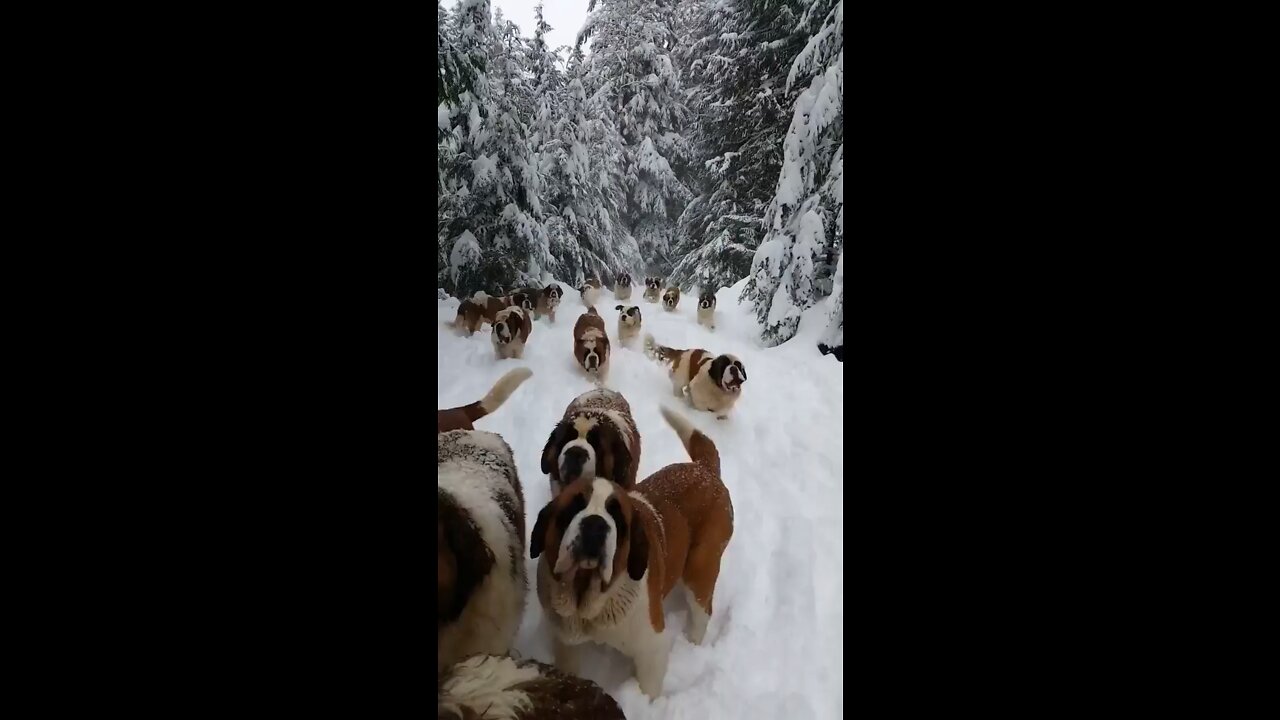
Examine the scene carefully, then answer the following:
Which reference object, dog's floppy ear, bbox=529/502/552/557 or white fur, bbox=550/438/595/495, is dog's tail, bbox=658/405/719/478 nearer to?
white fur, bbox=550/438/595/495

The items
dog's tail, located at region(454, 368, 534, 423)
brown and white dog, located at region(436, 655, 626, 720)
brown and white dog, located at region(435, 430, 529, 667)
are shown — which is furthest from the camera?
dog's tail, located at region(454, 368, 534, 423)

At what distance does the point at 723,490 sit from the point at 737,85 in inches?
36.0

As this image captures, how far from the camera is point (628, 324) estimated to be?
4.78ft

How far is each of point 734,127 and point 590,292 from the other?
1.64 feet

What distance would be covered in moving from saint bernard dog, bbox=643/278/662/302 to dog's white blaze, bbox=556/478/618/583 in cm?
44

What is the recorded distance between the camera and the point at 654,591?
49.8 inches

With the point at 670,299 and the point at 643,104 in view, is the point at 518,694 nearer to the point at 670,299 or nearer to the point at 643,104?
the point at 670,299

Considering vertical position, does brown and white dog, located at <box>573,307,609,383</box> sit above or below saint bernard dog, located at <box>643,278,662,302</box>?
below

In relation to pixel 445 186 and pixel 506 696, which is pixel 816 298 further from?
pixel 506 696

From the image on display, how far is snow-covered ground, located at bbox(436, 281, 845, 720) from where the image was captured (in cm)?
129

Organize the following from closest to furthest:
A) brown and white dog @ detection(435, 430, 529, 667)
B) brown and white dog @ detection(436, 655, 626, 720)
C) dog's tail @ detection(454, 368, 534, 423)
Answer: brown and white dog @ detection(436, 655, 626, 720) < brown and white dog @ detection(435, 430, 529, 667) < dog's tail @ detection(454, 368, 534, 423)

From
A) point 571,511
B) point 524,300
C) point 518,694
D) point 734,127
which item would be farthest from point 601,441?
point 734,127

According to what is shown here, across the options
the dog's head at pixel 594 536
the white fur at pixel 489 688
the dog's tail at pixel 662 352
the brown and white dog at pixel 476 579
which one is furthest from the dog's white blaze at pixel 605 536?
the dog's tail at pixel 662 352

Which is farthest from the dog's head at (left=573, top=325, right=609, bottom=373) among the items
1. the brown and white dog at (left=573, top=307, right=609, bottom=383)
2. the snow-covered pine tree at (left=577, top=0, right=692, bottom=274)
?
the snow-covered pine tree at (left=577, top=0, right=692, bottom=274)
